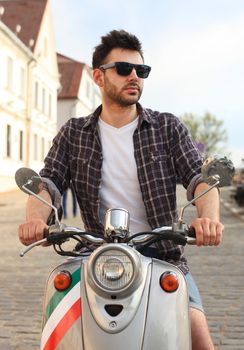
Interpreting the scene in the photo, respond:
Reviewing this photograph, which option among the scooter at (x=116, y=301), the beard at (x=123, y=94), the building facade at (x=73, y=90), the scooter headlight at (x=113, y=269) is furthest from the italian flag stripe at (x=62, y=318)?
the building facade at (x=73, y=90)

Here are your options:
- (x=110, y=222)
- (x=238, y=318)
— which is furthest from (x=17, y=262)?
(x=110, y=222)

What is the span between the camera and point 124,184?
2758mm

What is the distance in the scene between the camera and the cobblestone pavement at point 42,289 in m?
4.97

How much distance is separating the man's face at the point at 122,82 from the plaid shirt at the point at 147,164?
167mm

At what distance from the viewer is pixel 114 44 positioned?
2.78 m

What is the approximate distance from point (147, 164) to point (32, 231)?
2.38 feet

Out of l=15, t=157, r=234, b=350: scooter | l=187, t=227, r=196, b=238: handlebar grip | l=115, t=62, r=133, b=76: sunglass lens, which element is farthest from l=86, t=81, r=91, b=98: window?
l=15, t=157, r=234, b=350: scooter

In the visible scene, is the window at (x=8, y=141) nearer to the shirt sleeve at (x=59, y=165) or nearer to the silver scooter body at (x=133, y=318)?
the shirt sleeve at (x=59, y=165)

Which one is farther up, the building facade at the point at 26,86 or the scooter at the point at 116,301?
the building facade at the point at 26,86

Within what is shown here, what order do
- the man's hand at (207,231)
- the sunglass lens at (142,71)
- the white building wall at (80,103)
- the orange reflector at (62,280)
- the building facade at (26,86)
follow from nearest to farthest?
1. the orange reflector at (62,280)
2. the man's hand at (207,231)
3. the sunglass lens at (142,71)
4. the building facade at (26,86)
5. the white building wall at (80,103)

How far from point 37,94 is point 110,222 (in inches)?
1439

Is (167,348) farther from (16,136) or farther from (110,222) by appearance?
(16,136)

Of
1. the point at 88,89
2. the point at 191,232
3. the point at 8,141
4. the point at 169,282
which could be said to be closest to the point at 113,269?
the point at 169,282

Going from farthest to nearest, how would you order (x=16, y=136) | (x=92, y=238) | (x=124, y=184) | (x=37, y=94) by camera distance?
(x=37, y=94), (x=16, y=136), (x=124, y=184), (x=92, y=238)
